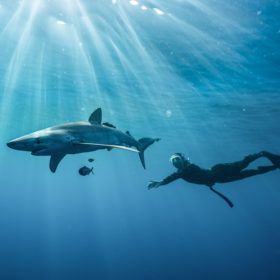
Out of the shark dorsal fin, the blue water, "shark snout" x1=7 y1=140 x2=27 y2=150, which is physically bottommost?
"shark snout" x1=7 y1=140 x2=27 y2=150

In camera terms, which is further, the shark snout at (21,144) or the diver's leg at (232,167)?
the diver's leg at (232,167)

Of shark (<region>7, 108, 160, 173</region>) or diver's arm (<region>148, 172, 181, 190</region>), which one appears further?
diver's arm (<region>148, 172, 181, 190</region>)

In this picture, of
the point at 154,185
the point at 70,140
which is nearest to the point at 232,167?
the point at 154,185

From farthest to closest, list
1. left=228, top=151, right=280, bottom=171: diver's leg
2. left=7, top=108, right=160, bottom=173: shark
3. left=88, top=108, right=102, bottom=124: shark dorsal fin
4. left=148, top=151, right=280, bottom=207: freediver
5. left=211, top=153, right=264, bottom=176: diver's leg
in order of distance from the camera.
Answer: left=211, top=153, right=264, bottom=176: diver's leg < left=148, top=151, right=280, bottom=207: freediver < left=228, top=151, right=280, bottom=171: diver's leg < left=88, top=108, right=102, bottom=124: shark dorsal fin < left=7, top=108, right=160, bottom=173: shark

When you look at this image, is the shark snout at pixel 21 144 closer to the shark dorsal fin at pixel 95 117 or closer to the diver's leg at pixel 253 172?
the shark dorsal fin at pixel 95 117

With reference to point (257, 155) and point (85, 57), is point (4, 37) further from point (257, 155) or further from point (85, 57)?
point (257, 155)

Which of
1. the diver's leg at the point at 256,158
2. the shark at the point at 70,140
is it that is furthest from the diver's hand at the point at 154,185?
the diver's leg at the point at 256,158

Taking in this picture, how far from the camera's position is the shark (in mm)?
6412

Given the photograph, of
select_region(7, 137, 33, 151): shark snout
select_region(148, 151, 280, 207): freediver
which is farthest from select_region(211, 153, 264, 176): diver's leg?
select_region(7, 137, 33, 151): shark snout

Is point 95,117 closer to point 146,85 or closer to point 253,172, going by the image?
point 253,172

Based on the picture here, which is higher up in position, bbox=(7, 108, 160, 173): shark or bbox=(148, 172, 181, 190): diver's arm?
bbox=(7, 108, 160, 173): shark

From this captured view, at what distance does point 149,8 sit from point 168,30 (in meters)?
2.02

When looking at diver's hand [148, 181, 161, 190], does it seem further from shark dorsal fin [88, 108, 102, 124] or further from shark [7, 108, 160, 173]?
shark dorsal fin [88, 108, 102, 124]

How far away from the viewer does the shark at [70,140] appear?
6.41 metres
